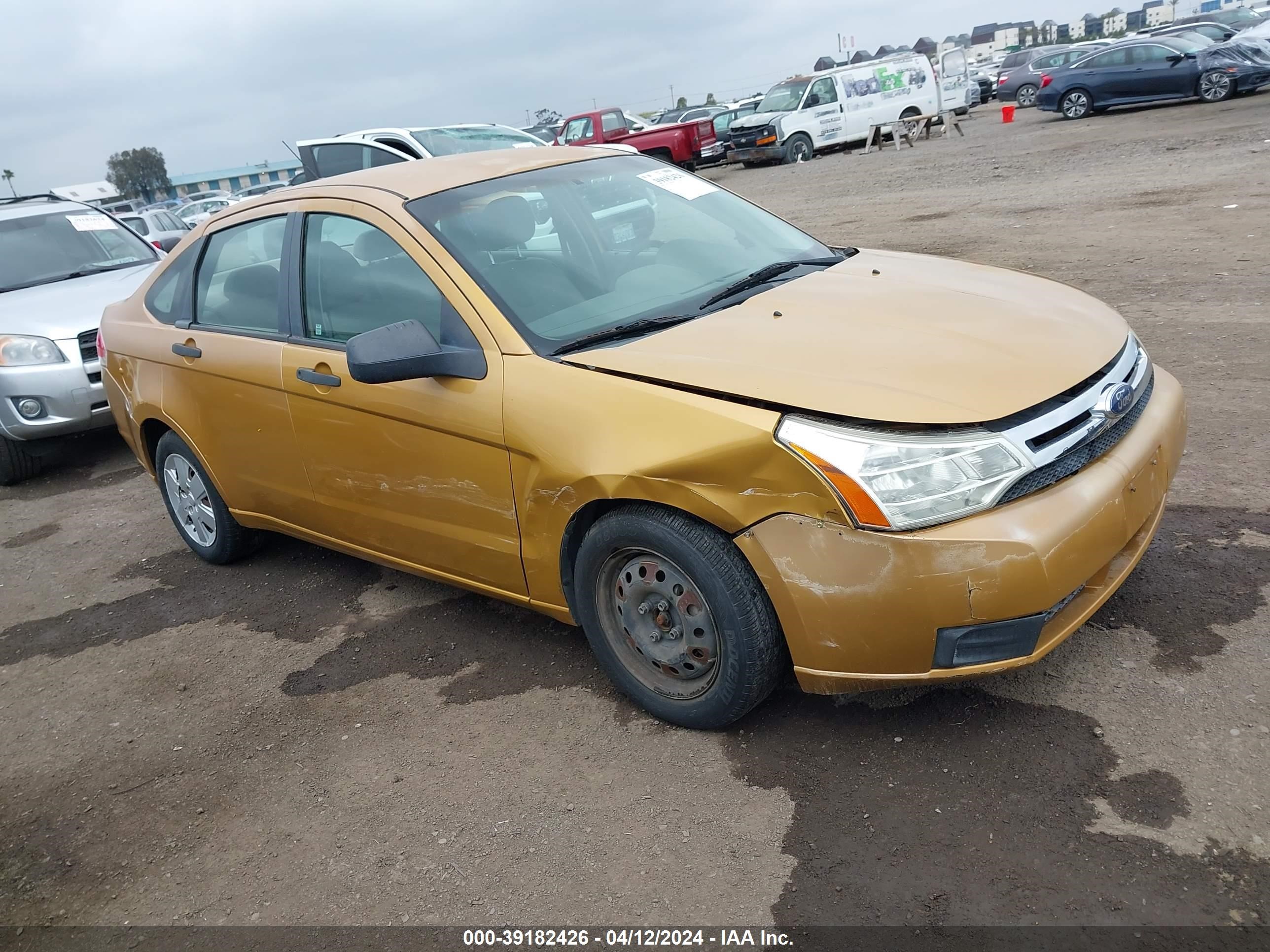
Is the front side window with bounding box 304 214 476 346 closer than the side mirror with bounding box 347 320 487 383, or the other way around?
the side mirror with bounding box 347 320 487 383

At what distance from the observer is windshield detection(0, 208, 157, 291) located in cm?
786

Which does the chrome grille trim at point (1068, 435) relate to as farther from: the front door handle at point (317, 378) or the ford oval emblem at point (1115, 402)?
the front door handle at point (317, 378)

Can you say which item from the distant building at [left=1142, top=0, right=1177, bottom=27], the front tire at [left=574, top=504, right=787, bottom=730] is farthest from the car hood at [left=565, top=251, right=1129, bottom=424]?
the distant building at [left=1142, top=0, right=1177, bottom=27]

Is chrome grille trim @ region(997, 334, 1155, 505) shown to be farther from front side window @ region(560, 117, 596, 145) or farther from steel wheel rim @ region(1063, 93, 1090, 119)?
front side window @ region(560, 117, 596, 145)

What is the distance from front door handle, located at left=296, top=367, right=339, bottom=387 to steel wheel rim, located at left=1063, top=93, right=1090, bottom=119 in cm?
2248

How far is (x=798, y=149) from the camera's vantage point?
80.8 ft

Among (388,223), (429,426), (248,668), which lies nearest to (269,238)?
(388,223)

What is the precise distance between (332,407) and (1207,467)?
3626 mm

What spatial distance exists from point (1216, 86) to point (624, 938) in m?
22.5

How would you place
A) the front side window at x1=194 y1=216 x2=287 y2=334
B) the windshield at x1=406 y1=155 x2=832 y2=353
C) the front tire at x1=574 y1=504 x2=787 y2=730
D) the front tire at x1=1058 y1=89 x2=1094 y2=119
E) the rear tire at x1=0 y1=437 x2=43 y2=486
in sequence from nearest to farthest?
the front tire at x1=574 y1=504 x2=787 y2=730 → the windshield at x1=406 y1=155 x2=832 y2=353 → the front side window at x1=194 y1=216 x2=287 y2=334 → the rear tire at x1=0 y1=437 x2=43 y2=486 → the front tire at x1=1058 y1=89 x2=1094 y2=119

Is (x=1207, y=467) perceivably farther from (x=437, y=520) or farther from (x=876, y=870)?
(x=437, y=520)

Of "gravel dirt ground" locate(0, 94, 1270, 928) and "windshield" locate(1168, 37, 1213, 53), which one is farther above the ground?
"windshield" locate(1168, 37, 1213, 53)

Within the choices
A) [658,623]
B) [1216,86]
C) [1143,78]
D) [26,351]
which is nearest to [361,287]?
[658,623]

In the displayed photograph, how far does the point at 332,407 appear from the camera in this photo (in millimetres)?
3752
